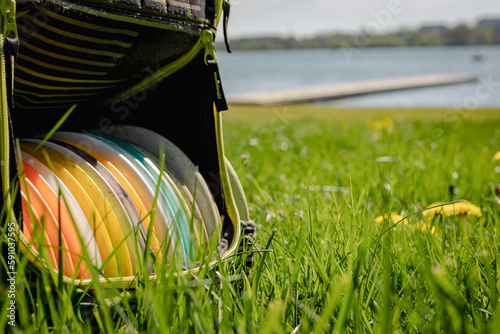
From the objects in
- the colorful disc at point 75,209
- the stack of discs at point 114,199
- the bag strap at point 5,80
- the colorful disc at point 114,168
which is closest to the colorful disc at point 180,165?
the stack of discs at point 114,199

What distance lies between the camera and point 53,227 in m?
1.05

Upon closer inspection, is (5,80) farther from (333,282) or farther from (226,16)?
(333,282)

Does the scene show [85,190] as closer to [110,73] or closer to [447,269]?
[110,73]

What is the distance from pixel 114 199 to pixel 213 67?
1.38 ft

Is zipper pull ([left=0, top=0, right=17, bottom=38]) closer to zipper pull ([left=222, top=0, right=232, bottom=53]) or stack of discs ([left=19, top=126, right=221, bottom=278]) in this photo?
stack of discs ([left=19, top=126, right=221, bottom=278])

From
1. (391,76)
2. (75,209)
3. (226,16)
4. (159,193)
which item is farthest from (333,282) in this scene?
(391,76)

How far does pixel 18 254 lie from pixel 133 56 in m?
0.57

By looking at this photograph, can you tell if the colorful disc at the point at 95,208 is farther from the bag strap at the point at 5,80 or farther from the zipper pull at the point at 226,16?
the zipper pull at the point at 226,16

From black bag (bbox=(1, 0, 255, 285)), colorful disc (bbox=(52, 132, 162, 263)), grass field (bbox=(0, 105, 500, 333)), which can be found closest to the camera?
grass field (bbox=(0, 105, 500, 333))

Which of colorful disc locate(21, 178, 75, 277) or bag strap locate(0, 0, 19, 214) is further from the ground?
bag strap locate(0, 0, 19, 214)

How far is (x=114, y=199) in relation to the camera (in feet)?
3.77

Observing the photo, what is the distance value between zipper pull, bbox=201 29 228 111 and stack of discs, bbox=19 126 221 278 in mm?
189

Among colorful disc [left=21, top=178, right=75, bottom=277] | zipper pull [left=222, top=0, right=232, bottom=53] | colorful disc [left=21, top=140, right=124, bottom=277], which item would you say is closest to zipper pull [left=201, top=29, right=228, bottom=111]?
zipper pull [left=222, top=0, right=232, bottom=53]

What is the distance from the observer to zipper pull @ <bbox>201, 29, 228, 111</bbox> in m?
1.25
